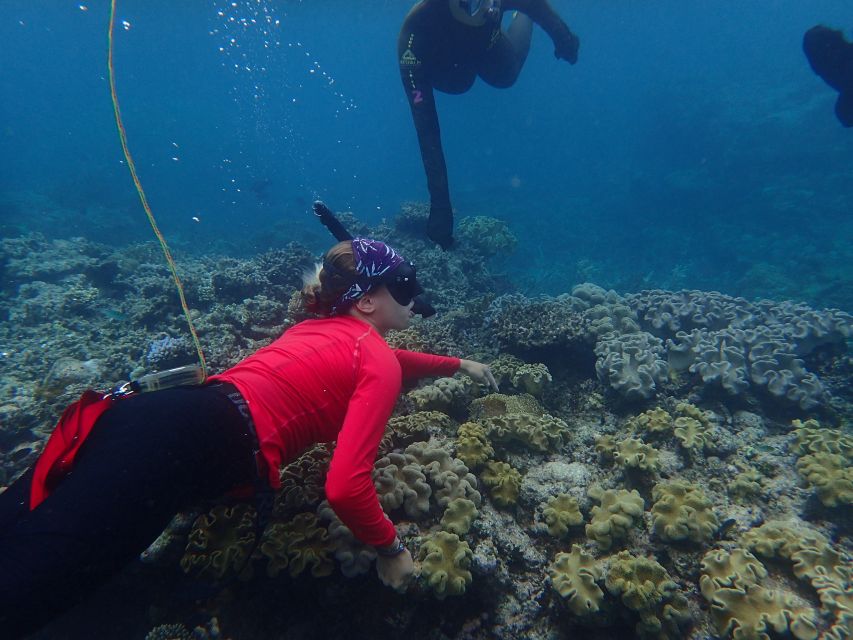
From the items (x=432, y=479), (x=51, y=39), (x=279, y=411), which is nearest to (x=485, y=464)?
(x=432, y=479)

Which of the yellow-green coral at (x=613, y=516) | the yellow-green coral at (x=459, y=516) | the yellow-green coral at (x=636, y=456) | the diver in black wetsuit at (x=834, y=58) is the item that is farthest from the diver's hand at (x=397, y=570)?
the diver in black wetsuit at (x=834, y=58)

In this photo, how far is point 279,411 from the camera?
2525 mm

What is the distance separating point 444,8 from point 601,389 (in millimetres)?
6792

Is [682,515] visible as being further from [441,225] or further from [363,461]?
[441,225]

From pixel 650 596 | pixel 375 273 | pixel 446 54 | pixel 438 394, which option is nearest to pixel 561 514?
pixel 650 596

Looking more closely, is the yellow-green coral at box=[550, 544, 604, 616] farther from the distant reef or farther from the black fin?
the black fin

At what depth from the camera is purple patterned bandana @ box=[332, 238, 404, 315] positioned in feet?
9.80

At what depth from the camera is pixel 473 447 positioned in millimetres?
3697

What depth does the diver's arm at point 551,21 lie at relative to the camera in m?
8.45

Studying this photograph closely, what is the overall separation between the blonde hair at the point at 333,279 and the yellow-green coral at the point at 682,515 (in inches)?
118

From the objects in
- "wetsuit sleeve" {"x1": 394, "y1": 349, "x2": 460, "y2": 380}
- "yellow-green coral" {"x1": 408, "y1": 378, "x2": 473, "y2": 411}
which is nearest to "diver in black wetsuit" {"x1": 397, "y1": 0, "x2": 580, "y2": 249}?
"yellow-green coral" {"x1": 408, "y1": 378, "x2": 473, "y2": 411}

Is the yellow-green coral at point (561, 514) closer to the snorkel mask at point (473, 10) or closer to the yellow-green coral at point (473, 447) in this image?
the yellow-green coral at point (473, 447)

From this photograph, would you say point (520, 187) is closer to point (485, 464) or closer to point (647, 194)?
point (647, 194)

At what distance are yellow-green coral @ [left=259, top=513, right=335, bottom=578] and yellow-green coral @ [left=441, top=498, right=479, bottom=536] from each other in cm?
83
